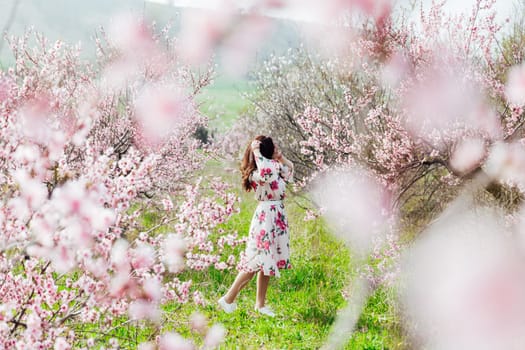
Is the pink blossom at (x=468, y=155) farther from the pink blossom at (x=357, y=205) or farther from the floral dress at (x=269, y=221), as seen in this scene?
the floral dress at (x=269, y=221)

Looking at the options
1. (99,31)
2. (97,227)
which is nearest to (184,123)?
(99,31)

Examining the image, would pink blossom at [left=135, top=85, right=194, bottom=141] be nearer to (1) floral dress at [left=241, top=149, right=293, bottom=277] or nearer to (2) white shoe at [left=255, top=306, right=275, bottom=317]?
(1) floral dress at [left=241, top=149, right=293, bottom=277]

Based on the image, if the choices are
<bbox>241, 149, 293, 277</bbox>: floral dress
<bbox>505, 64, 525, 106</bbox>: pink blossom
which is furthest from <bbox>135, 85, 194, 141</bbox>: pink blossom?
<bbox>505, 64, 525, 106</bbox>: pink blossom

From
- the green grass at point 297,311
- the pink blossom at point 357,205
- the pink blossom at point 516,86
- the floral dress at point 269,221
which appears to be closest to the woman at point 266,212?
the floral dress at point 269,221

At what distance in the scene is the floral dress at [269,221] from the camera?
5.00 m

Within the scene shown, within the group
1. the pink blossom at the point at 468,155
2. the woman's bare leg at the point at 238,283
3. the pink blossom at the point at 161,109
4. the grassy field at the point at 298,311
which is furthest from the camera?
the pink blossom at the point at 161,109

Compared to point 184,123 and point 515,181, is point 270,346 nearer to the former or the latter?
point 515,181

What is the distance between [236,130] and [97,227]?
1956 centimetres

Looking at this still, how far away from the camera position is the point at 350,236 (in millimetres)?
8266

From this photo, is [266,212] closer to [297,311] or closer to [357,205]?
[297,311]

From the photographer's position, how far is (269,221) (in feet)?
16.7

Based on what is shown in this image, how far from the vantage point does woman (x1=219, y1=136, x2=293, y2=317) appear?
501 centimetres

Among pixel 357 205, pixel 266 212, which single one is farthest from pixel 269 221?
pixel 357 205

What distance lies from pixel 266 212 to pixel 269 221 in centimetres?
10
